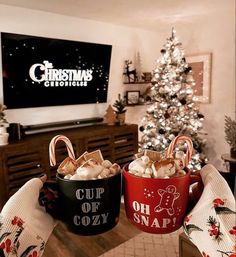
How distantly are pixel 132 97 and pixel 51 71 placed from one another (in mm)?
1461

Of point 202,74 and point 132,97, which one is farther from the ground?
point 202,74

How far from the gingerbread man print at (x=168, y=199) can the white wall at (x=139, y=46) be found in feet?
8.68

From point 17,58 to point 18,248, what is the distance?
261cm

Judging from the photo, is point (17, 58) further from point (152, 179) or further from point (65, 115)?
point (152, 179)

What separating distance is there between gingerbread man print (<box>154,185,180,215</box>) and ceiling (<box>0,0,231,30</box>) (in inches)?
99.4

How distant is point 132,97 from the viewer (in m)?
4.04

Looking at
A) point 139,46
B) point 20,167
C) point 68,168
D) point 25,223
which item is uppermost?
point 139,46

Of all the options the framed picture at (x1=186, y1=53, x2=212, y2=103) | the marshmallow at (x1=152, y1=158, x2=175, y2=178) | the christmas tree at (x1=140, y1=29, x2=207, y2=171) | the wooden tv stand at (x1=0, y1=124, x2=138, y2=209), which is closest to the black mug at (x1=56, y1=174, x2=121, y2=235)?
the marshmallow at (x1=152, y1=158, x2=175, y2=178)

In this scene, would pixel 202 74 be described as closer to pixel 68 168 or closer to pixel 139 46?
pixel 139 46

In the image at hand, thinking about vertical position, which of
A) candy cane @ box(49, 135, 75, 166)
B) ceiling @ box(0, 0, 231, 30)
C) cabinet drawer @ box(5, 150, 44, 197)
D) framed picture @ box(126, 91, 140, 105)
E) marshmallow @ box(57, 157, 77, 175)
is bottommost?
cabinet drawer @ box(5, 150, 44, 197)

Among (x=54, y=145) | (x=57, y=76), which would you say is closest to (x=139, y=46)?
(x=57, y=76)

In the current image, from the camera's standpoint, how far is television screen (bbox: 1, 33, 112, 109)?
279 cm

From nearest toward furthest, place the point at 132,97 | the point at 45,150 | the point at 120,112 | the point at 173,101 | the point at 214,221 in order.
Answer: the point at 214,221
the point at 45,150
the point at 173,101
the point at 120,112
the point at 132,97

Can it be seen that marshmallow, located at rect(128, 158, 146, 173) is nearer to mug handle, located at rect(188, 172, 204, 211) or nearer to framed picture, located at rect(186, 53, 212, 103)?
mug handle, located at rect(188, 172, 204, 211)
